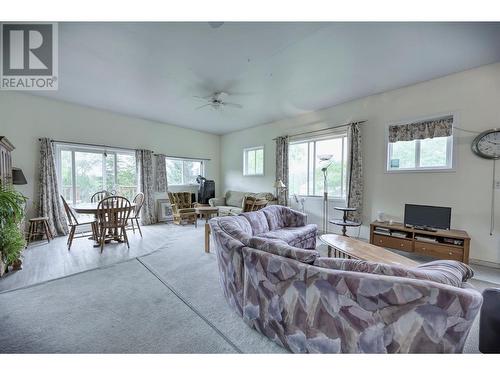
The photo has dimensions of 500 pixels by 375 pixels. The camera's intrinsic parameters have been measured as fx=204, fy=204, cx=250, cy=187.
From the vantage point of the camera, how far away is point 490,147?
2.89 m

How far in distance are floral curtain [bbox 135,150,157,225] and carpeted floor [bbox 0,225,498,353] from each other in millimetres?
2849

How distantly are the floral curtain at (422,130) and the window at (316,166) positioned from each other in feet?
3.14

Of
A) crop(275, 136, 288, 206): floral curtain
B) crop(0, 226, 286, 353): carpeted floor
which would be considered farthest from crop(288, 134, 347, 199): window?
crop(0, 226, 286, 353): carpeted floor

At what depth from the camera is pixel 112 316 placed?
5.83 feet

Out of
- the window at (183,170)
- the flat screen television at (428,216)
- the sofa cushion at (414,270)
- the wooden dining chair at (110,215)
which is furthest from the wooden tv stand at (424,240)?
the window at (183,170)

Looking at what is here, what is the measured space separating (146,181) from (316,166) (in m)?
4.41

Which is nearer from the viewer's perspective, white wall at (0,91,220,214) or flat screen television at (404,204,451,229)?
flat screen television at (404,204,451,229)

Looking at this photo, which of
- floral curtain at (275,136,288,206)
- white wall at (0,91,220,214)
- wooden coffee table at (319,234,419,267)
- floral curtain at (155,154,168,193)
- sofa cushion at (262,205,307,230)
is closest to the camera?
wooden coffee table at (319,234,419,267)

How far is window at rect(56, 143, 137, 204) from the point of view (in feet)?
14.6

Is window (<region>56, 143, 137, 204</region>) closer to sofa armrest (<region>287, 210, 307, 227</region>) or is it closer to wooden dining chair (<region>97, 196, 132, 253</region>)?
wooden dining chair (<region>97, 196, 132, 253</region>)

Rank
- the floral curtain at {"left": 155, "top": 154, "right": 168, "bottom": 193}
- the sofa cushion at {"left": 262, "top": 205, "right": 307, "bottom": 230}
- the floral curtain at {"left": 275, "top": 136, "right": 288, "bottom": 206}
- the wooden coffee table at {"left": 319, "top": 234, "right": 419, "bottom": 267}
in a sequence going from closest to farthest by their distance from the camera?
the wooden coffee table at {"left": 319, "top": 234, "right": 419, "bottom": 267}, the sofa cushion at {"left": 262, "top": 205, "right": 307, "bottom": 230}, the floral curtain at {"left": 275, "top": 136, "right": 288, "bottom": 206}, the floral curtain at {"left": 155, "top": 154, "right": 168, "bottom": 193}

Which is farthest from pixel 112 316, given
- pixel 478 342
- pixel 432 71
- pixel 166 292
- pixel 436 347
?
pixel 432 71

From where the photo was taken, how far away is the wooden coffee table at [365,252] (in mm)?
2109
